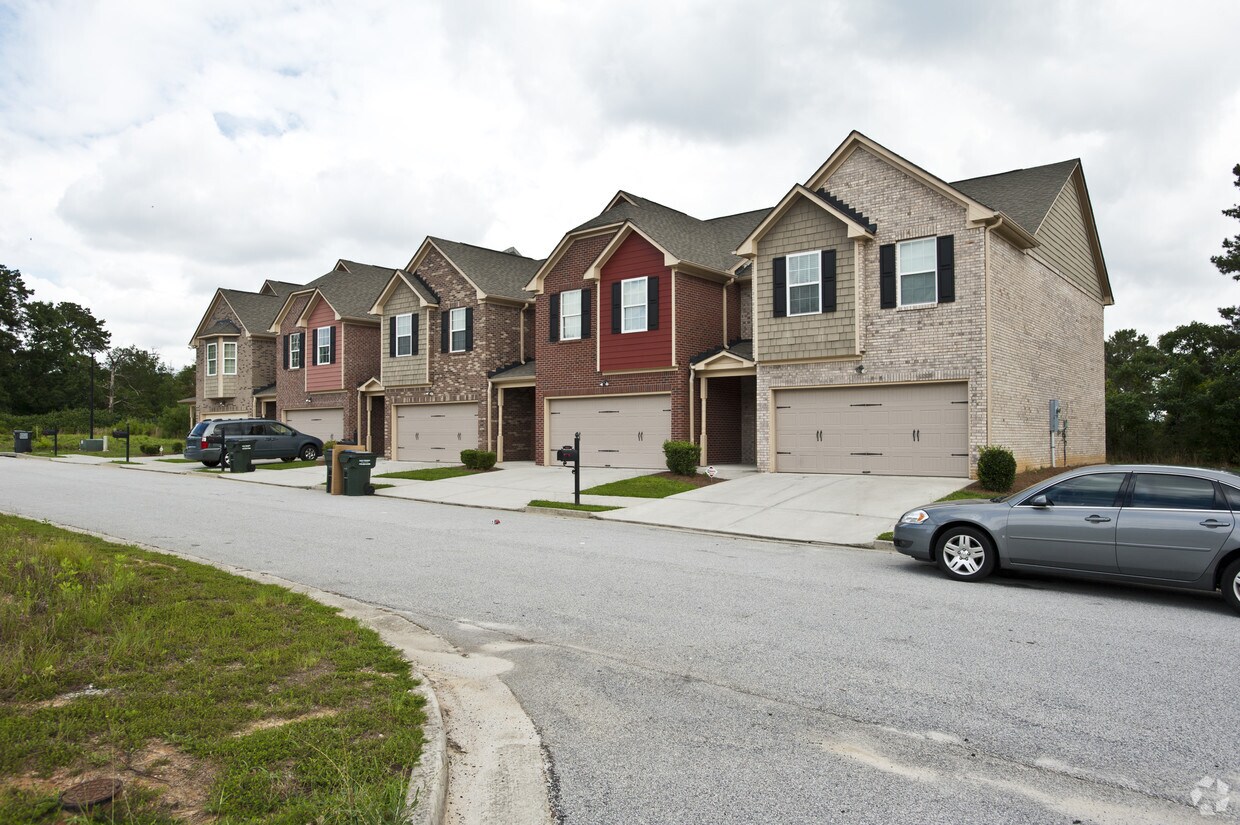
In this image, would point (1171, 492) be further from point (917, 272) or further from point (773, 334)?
point (773, 334)

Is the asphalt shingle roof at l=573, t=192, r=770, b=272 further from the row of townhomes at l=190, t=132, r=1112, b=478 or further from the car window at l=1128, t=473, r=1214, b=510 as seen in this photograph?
the car window at l=1128, t=473, r=1214, b=510

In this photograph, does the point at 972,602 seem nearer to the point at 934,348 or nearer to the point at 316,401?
the point at 934,348

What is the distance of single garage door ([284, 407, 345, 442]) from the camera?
34656 millimetres

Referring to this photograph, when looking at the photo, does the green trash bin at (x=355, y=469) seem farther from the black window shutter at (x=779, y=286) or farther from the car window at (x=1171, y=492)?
the car window at (x=1171, y=492)

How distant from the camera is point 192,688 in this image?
16.1 feet

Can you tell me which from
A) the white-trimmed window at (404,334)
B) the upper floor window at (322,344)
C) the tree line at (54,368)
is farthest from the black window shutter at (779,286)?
the tree line at (54,368)

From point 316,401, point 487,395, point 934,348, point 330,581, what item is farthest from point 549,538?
point 316,401

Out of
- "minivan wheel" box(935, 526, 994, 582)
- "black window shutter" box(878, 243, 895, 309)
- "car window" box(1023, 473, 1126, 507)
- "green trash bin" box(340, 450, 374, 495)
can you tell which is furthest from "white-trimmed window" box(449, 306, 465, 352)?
"car window" box(1023, 473, 1126, 507)

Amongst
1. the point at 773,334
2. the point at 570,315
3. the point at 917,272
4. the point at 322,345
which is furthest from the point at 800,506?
the point at 322,345

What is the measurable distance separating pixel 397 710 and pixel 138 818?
1506 mm

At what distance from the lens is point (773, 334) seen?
69.6 ft

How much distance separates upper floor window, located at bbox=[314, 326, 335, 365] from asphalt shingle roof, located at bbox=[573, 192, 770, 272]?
14288mm

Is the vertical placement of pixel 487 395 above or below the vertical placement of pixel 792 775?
above

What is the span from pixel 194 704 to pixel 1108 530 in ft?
28.0
